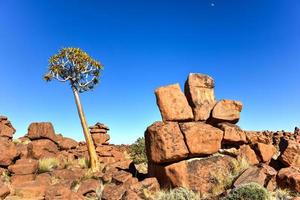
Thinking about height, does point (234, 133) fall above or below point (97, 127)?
below

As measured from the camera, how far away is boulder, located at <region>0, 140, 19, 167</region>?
20750 millimetres

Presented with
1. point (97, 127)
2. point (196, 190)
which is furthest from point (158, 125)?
point (97, 127)

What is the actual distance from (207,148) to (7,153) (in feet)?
38.3

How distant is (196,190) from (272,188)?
109 inches

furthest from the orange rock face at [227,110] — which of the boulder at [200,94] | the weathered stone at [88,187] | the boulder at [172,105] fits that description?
the weathered stone at [88,187]

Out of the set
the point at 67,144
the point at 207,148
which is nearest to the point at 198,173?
the point at 207,148

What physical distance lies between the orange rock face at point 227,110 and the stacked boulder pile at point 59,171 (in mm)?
4079

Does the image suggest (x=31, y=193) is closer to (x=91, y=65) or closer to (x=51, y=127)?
(x=51, y=127)

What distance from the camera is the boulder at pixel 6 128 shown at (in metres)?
29.7

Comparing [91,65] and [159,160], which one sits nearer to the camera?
[159,160]

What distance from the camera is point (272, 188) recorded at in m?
13.6

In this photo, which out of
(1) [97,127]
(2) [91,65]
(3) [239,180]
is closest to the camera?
(3) [239,180]

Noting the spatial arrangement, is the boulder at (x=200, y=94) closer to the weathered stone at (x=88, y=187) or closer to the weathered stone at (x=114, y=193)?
the weathered stone at (x=114, y=193)

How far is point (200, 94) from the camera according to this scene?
17219 mm
